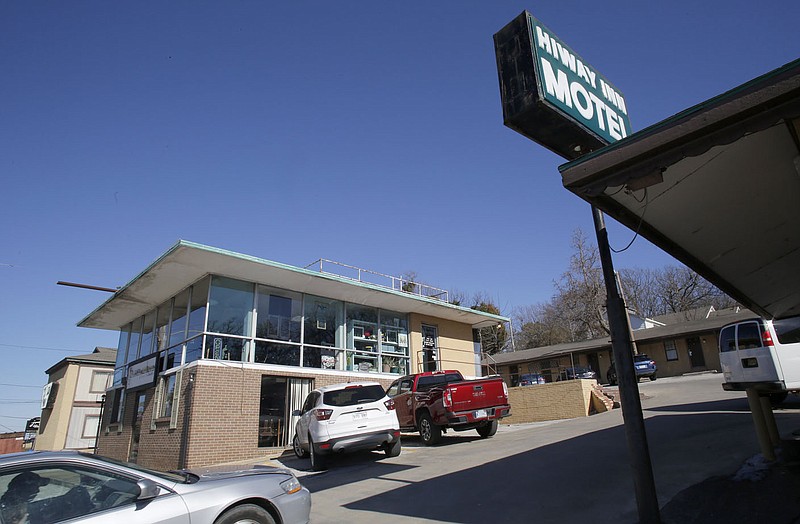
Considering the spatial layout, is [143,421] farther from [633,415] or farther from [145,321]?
[633,415]

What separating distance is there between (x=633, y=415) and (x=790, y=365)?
8.12 metres

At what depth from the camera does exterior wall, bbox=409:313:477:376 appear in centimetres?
2155

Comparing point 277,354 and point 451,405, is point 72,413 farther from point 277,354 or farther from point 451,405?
point 451,405

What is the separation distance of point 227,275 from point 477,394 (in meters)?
8.96

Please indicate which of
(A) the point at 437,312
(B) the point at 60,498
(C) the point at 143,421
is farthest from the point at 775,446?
(C) the point at 143,421

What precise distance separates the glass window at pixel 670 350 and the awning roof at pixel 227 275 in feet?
61.3

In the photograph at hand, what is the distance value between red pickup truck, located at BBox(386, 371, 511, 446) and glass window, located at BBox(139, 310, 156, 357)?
1178cm

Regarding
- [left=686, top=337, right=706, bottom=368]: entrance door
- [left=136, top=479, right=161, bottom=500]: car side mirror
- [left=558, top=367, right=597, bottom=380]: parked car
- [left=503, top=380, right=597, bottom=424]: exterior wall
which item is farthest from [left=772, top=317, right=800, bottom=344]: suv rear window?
[left=686, top=337, right=706, bottom=368]: entrance door

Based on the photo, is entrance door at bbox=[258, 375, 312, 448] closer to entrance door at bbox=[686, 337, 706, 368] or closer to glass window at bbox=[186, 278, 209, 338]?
glass window at bbox=[186, 278, 209, 338]

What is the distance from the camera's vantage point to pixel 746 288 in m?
7.74

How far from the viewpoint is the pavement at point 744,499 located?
15.0 ft

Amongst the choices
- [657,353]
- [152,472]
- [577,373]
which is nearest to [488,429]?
[152,472]

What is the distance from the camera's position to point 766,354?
10.7 metres

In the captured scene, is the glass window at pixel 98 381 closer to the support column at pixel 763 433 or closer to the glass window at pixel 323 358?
the glass window at pixel 323 358
